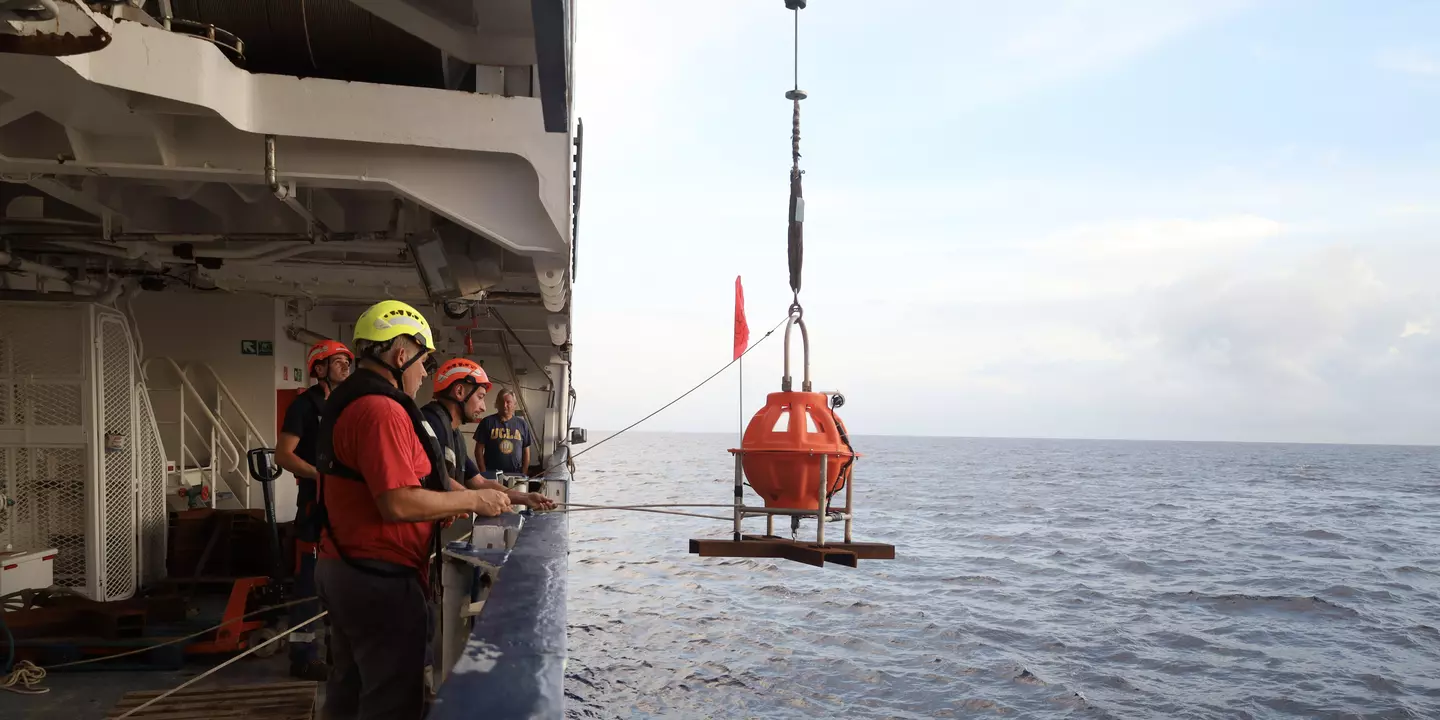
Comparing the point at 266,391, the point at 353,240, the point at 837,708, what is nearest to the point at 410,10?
the point at 353,240

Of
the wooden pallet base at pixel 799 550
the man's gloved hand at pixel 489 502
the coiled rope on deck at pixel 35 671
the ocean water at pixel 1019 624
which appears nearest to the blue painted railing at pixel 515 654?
the man's gloved hand at pixel 489 502

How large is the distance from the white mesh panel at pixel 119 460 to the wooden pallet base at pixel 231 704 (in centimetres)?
292

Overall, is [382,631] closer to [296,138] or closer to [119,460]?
[296,138]

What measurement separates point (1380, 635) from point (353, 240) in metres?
17.3

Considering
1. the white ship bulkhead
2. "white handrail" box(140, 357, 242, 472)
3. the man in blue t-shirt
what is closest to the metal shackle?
the white ship bulkhead

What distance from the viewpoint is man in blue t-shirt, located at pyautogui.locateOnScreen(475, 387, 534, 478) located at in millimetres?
8836

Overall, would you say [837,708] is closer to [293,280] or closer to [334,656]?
[293,280]

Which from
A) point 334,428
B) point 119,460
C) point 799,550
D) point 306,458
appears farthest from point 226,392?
point 334,428

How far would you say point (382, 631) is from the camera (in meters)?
3.12

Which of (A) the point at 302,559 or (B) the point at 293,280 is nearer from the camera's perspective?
(A) the point at 302,559

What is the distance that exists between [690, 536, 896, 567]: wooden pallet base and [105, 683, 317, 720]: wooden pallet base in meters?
1.97

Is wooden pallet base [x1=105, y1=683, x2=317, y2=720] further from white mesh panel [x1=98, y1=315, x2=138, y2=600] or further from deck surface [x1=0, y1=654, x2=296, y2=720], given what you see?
white mesh panel [x1=98, y1=315, x2=138, y2=600]

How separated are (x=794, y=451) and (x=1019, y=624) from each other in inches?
496

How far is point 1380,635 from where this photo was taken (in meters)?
16.0
